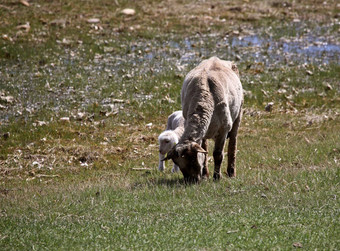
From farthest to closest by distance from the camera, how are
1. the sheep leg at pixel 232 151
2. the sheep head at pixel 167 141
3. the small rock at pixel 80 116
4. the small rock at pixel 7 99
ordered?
the small rock at pixel 7 99
the small rock at pixel 80 116
the sheep leg at pixel 232 151
the sheep head at pixel 167 141

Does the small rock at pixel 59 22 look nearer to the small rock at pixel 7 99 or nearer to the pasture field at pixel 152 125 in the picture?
the pasture field at pixel 152 125

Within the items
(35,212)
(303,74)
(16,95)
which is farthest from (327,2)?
(35,212)

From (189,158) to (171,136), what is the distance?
1649 millimetres

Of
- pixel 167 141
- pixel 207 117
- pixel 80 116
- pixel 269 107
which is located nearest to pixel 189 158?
pixel 207 117

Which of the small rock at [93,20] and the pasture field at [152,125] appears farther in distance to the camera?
the small rock at [93,20]

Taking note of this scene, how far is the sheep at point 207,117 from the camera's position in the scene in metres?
11.3

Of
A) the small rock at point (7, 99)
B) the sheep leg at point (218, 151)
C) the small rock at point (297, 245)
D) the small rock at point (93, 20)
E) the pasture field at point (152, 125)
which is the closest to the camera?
the small rock at point (297, 245)

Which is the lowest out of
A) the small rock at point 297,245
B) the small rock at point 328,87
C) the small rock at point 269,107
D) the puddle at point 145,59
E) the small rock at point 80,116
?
the small rock at point 269,107

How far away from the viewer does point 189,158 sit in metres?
11.2

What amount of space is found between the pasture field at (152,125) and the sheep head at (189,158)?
0.32m

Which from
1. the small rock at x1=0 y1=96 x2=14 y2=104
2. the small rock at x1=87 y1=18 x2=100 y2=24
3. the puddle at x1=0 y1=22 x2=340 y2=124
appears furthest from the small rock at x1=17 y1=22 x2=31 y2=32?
the small rock at x1=0 y1=96 x2=14 y2=104

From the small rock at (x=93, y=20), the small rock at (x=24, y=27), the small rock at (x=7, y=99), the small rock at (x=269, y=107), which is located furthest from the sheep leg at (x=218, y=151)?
the small rock at (x=93, y=20)

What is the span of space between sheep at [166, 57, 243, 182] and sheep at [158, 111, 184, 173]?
642 mm

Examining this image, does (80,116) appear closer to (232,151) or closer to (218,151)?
(232,151)
